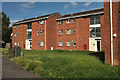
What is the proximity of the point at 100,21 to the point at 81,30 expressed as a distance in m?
4.19

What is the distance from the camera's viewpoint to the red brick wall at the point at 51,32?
1189 inches

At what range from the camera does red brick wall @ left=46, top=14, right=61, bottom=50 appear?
30.2m

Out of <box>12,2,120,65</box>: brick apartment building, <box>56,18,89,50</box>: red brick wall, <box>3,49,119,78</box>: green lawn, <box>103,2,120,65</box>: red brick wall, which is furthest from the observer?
<box>56,18,89,50</box>: red brick wall

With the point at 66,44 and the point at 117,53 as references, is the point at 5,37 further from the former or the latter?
the point at 117,53

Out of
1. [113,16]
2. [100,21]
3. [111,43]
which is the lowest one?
[111,43]

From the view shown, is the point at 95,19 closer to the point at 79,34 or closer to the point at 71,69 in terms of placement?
the point at 79,34

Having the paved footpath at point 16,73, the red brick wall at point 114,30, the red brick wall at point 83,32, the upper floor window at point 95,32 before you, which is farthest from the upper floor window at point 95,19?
the paved footpath at point 16,73

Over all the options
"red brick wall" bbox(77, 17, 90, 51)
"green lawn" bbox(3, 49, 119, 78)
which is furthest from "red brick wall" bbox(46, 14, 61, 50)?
"green lawn" bbox(3, 49, 119, 78)

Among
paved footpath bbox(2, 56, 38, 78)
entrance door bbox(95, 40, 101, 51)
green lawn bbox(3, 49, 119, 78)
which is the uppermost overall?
entrance door bbox(95, 40, 101, 51)

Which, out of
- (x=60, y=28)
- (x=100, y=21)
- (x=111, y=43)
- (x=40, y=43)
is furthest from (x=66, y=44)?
(x=111, y=43)

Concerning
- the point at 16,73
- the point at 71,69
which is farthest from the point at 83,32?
the point at 16,73

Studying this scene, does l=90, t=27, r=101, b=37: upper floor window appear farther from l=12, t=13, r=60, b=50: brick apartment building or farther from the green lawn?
the green lawn

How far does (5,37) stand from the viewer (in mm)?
46688

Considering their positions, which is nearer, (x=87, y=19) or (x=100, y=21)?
(x=100, y=21)
